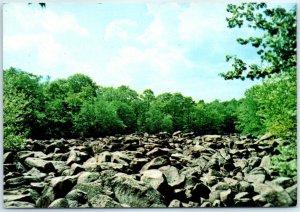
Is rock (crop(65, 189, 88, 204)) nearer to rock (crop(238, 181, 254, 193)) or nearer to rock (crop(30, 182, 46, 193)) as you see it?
rock (crop(30, 182, 46, 193))

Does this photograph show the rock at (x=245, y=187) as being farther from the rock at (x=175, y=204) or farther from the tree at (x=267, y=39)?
the tree at (x=267, y=39)

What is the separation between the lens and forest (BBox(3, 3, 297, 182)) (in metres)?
4.94

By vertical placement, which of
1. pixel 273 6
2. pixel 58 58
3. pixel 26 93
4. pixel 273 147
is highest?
pixel 273 6

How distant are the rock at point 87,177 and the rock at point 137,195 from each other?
24 cm

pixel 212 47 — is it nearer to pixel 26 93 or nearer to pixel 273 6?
pixel 273 6

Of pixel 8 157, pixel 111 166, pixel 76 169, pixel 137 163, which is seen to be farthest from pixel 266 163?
pixel 8 157

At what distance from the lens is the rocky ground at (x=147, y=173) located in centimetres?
482

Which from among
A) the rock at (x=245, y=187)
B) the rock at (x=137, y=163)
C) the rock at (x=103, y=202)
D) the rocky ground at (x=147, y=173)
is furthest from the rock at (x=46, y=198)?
the rock at (x=245, y=187)

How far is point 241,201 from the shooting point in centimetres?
484

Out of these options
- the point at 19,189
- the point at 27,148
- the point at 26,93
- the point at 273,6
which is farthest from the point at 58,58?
the point at 273,6

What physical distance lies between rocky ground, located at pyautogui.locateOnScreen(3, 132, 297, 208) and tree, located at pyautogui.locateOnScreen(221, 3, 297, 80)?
0.65 meters

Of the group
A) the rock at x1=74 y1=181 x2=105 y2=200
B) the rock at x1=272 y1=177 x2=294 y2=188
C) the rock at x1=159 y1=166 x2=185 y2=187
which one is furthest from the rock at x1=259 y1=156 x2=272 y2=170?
the rock at x1=74 y1=181 x2=105 y2=200

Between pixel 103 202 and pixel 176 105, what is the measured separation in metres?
1.13

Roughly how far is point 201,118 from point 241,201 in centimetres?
86
